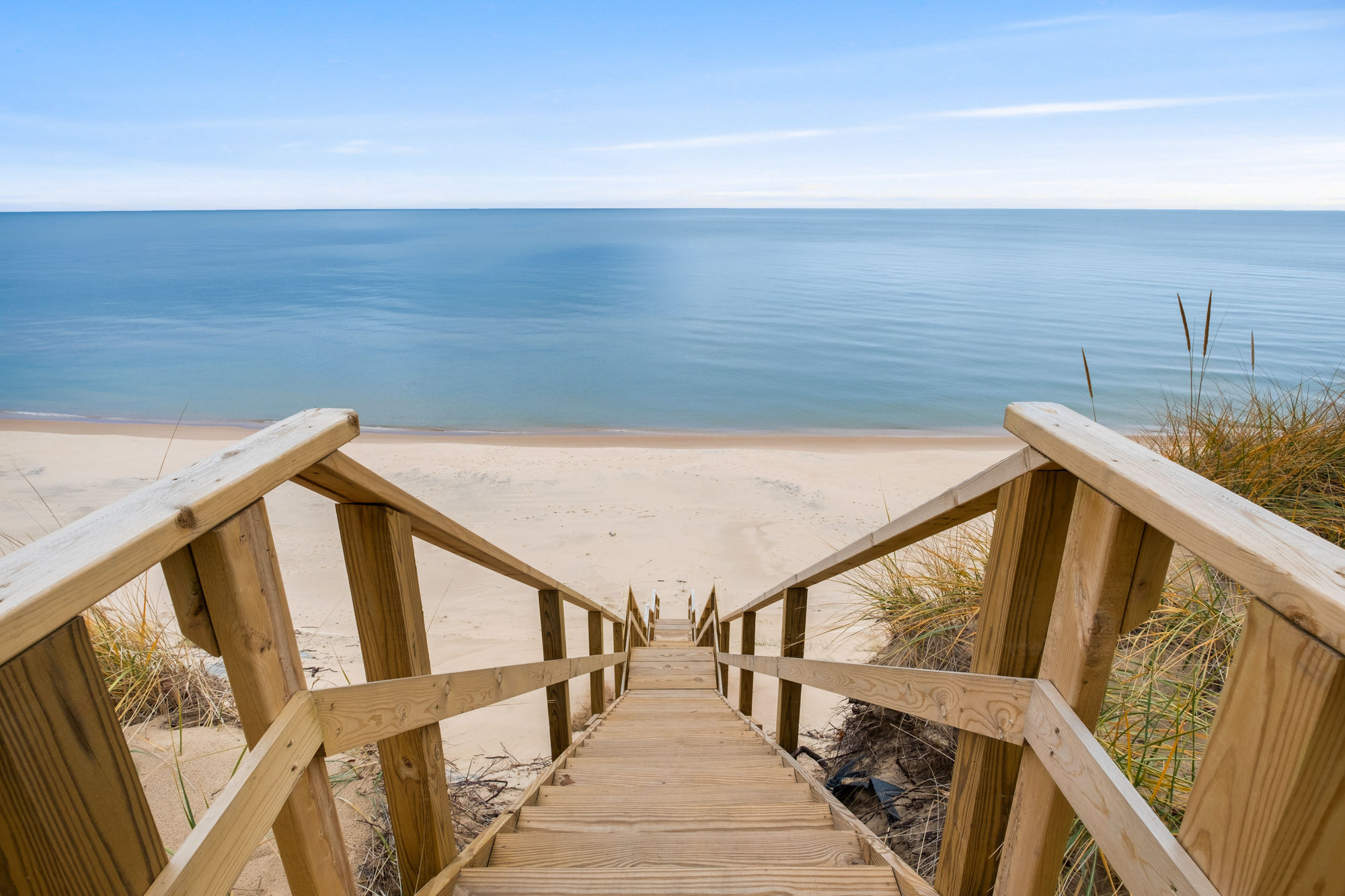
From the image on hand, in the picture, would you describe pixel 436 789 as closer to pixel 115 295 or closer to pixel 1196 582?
pixel 1196 582

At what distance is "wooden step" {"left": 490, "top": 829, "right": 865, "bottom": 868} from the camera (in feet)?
6.00

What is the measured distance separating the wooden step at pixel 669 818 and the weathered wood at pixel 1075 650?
3.25 ft

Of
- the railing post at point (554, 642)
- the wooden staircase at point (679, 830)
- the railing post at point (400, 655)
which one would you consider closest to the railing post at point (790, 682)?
the wooden staircase at point (679, 830)

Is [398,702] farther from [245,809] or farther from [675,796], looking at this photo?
[675,796]

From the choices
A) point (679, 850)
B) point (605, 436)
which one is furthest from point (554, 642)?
point (605, 436)

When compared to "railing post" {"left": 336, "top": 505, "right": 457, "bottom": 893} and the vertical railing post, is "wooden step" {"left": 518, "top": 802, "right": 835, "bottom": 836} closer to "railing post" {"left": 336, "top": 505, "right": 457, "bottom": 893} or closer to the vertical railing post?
"railing post" {"left": 336, "top": 505, "right": 457, "bottom": 893}

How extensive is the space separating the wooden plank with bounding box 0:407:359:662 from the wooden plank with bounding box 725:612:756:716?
394 centimetres

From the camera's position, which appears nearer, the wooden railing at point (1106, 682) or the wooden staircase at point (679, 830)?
the wooden railing at point (1106, 682)

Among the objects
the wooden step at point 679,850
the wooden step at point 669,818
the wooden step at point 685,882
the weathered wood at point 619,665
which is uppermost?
the wooden step at point 685,882

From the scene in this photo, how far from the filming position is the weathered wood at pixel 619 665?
6.09m

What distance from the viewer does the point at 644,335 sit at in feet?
101

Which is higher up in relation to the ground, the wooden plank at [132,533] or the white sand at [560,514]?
the wooden plank at [132,533]

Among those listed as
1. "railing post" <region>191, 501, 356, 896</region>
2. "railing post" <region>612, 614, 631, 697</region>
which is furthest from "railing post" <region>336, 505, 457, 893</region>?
"railing post" <region>612, 614, 631, 697</region>

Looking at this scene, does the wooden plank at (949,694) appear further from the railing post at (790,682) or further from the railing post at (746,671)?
the railing post at (746,671)
